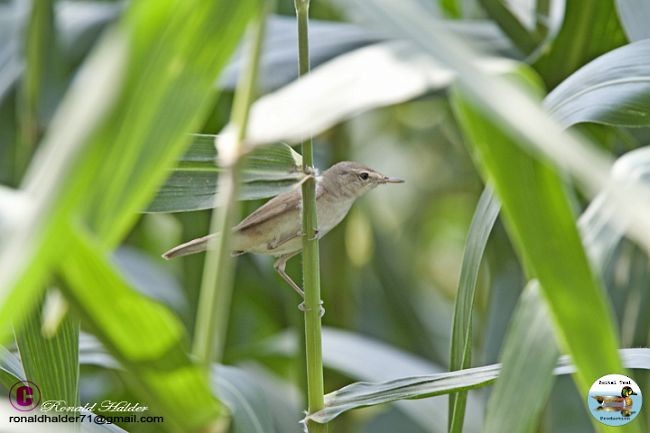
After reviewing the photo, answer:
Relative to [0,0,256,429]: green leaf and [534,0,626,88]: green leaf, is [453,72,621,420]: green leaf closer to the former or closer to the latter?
[0,0,256,429]: green leaf

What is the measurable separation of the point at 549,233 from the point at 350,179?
39.8 inches

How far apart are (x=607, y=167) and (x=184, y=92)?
0.21m

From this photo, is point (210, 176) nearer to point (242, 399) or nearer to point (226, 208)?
point (242, 399)

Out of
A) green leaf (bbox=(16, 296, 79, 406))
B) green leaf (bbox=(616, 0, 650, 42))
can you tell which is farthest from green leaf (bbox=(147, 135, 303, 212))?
green leaf (bbox=(616, 0, 650, 42))

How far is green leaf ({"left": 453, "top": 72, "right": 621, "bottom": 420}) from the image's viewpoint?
523mm

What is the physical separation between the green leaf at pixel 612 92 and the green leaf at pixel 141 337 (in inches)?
17.5

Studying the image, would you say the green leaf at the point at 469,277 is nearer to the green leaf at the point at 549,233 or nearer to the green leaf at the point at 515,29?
the green leaf at the point at 549,233

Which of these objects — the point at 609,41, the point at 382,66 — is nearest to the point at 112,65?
the point at 382,66

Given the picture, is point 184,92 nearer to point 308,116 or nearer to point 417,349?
point 308,116

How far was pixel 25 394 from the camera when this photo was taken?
0.82m

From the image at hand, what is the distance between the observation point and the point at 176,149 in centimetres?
48

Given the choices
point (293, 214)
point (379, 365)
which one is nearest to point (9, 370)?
point (293, 214)

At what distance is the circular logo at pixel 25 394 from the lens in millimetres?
800

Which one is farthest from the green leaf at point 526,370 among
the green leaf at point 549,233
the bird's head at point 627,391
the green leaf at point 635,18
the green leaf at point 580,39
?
the green leaf at point 580,39
